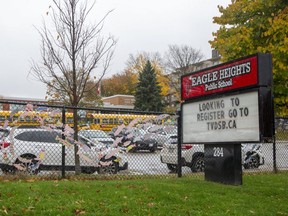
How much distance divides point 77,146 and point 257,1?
8.65 metres

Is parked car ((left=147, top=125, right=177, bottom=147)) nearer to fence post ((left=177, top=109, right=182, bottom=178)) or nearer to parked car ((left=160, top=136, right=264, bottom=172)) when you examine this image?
fence post ((left=177, top=109, right=182, bottom=178))

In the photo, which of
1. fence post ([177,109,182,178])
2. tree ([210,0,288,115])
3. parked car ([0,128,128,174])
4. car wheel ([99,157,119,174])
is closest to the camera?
parked car ([0,128,128,174])

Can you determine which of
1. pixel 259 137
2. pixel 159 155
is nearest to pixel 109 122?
pixel 159 155

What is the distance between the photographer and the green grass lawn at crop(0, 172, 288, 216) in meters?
5.70

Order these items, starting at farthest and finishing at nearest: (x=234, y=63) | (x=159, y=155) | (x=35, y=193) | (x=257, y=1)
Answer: (x=257, y=1), (x=159, y=155), (x=234, y=63), (x=35, y=193)

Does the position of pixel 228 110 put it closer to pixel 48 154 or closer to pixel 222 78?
pixel 222 78

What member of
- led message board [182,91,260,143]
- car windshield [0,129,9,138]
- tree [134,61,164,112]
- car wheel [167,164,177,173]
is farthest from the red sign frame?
tree [134,61,164,112]

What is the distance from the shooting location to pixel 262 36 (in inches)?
512

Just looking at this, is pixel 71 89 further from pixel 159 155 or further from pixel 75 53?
pixel 159 155

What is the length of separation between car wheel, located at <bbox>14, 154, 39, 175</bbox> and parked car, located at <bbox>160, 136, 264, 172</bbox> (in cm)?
321

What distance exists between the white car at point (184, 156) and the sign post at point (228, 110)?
941 millimetres

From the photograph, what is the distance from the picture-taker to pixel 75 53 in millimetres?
10844

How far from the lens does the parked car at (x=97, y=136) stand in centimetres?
891

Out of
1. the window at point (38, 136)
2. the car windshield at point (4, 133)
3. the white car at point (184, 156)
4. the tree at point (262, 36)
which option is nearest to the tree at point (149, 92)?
the tree at point (262, 36)
